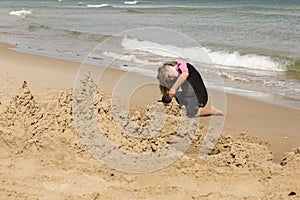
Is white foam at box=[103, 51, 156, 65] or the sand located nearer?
the sand

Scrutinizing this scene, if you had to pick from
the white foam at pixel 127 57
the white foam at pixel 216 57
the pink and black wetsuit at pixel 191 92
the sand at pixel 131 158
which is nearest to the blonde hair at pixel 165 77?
the pink and black wetsuit at pixel 191 92

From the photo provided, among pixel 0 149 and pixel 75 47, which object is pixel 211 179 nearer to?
pixel 0 149

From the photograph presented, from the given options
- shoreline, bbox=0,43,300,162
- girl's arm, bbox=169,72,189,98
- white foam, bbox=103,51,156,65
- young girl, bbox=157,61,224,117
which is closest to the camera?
shoreline, bbox=0,43,300,162

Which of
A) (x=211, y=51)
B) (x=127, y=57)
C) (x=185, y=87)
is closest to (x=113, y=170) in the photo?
(x=185, y=87)

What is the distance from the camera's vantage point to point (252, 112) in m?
6.68

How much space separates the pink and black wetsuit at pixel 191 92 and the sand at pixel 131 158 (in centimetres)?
46

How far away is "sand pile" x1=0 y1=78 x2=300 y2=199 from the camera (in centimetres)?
373

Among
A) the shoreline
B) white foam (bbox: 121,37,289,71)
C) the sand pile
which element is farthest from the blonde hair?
white foam (bbox: 121,37,289,71)

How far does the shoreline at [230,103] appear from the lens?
18.3ft

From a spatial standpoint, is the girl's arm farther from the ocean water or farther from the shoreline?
the ocean water

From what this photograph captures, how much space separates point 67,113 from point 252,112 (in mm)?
3164

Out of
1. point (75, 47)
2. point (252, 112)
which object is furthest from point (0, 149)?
point (75, 47)

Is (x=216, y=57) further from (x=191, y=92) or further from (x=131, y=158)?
(x=131, y=158)

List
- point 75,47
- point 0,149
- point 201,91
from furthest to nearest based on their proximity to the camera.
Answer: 1. point 75,47
2. point 201,91
3. point 0,149
